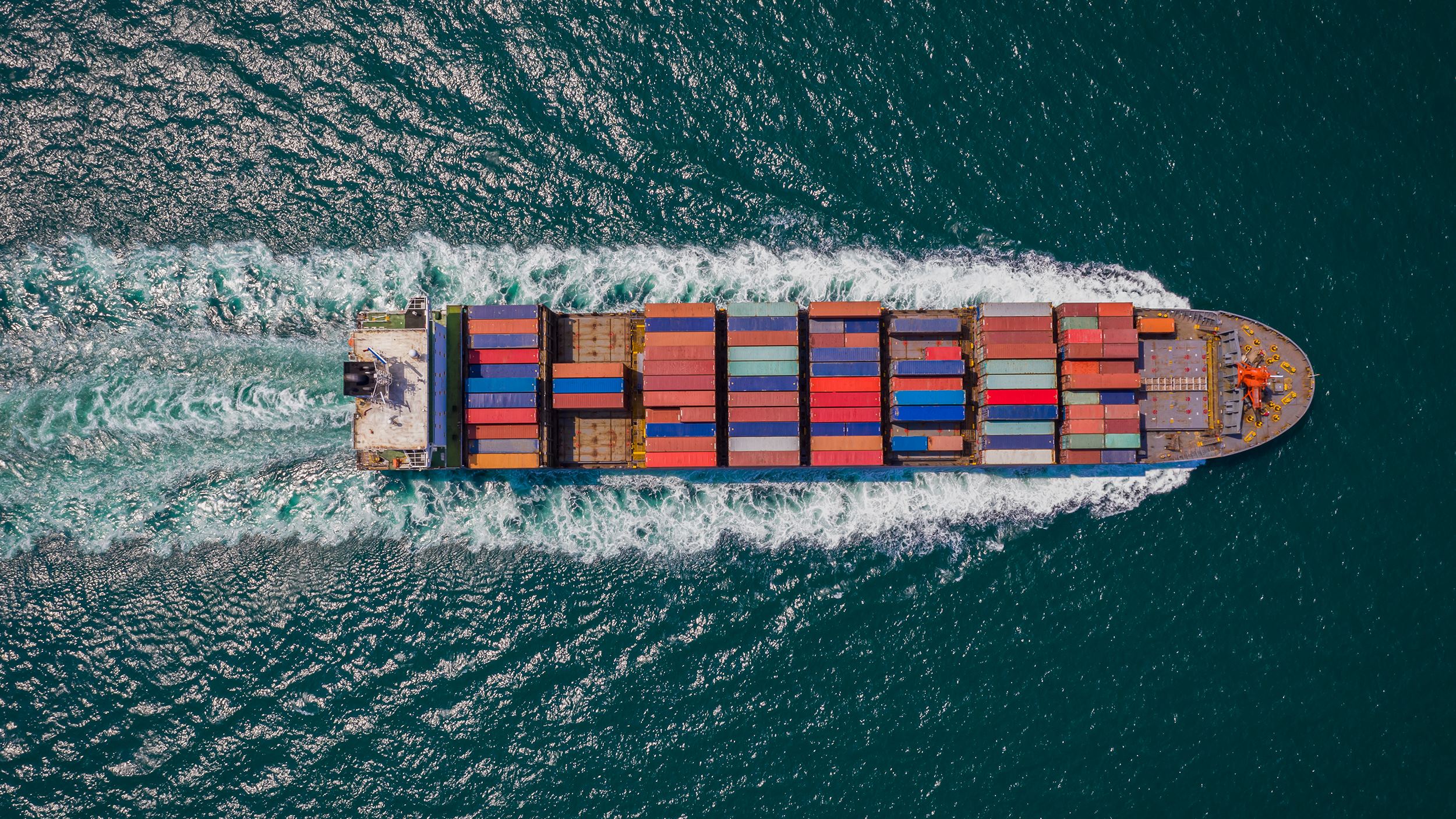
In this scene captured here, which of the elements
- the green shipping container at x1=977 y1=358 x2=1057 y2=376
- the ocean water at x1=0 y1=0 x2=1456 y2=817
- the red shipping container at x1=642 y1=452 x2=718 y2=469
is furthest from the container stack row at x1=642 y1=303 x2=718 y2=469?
the green shipping container at x1=977 y1=358 x2=1057 y2=376

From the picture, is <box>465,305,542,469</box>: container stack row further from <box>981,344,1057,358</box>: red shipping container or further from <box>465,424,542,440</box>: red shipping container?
<box>981,344,1057,358</box>: red shipping container

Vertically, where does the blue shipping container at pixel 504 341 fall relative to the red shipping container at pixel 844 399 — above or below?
above

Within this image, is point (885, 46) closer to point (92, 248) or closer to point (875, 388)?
point (875, 388)

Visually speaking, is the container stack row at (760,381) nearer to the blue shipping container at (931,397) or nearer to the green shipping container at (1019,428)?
the blue shipping container at (931,397)

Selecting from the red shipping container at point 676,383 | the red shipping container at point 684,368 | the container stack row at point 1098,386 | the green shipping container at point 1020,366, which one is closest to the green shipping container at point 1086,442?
the container stack row at point 1098,386

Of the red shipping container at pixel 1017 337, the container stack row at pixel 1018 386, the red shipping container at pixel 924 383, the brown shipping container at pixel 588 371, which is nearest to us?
the brown shipping container at pixel 588 371
